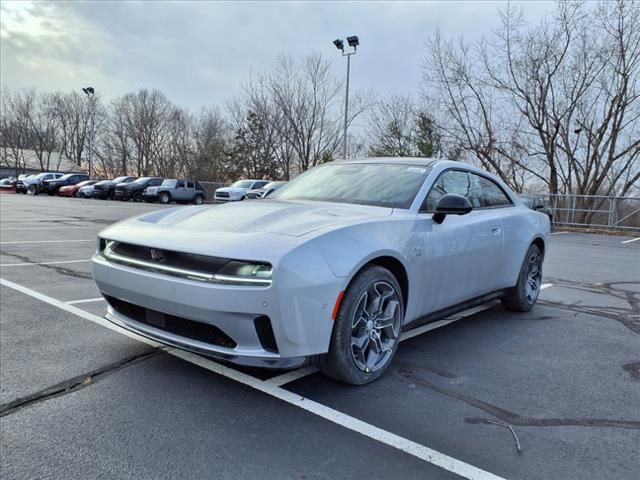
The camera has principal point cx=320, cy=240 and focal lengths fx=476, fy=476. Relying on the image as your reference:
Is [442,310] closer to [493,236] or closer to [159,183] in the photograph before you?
[493,236]

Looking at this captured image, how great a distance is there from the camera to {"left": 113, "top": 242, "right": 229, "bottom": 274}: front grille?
2.62 metres

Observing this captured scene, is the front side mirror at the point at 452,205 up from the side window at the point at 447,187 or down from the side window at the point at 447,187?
down

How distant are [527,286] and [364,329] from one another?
2860 mm

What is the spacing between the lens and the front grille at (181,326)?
Answer: 2.67m

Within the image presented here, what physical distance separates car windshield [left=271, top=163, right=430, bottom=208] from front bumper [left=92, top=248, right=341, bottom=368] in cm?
121

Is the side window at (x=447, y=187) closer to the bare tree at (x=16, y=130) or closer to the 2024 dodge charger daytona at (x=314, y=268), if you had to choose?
the 2024 dodge charger daytona at (x=314, y=268)

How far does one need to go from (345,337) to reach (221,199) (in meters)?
24.8

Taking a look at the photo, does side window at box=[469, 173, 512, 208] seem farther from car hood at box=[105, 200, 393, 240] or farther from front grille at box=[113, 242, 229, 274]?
front grille at box=[113, 242, 229, 274]

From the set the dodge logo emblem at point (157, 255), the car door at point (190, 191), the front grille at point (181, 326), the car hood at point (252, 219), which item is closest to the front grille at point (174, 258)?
the dodge logo emblem at point (157, 255)

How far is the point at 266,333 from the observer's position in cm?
255

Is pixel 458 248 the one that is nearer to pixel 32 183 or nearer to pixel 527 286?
pixel 527 286

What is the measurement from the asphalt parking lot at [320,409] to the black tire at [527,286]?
1.64 feet

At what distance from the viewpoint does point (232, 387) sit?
297cm

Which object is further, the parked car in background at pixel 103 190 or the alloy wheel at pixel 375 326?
the parked car in background at pixel 103 190
